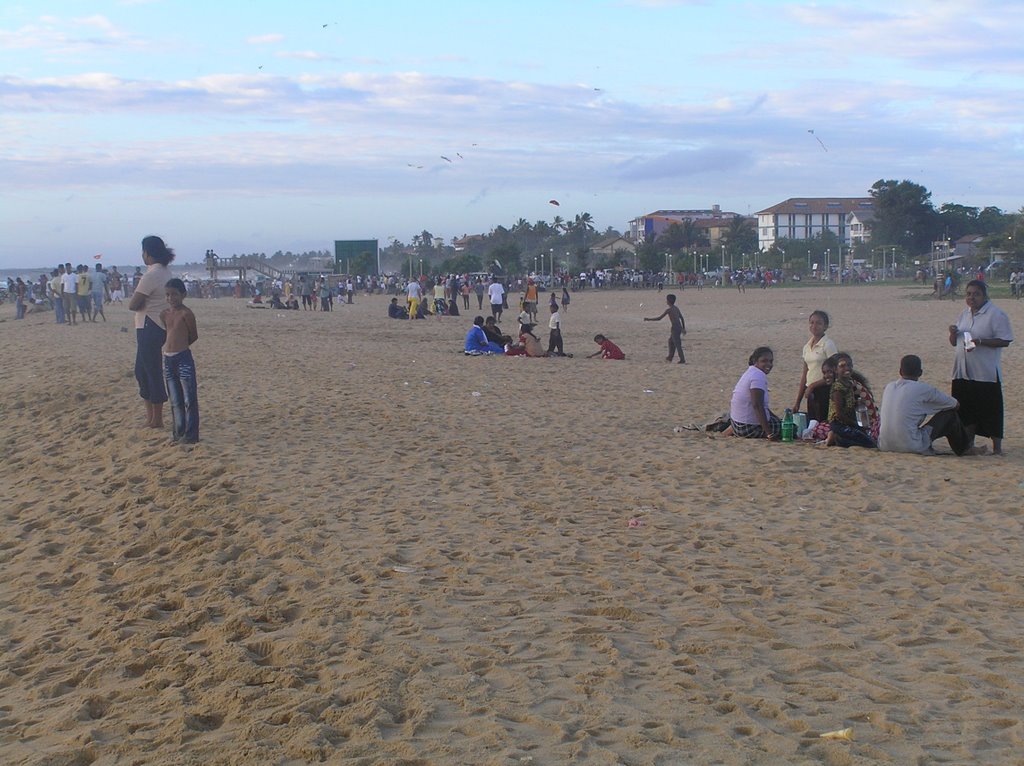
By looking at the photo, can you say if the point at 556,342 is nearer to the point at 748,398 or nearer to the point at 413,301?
the point at 748,398

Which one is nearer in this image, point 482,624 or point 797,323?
point 482,624

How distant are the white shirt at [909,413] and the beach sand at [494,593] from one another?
27 centimetres

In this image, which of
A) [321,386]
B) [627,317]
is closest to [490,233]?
[627,317]

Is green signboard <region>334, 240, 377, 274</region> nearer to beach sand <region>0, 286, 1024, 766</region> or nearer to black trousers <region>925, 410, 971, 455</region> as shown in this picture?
beach sand <region>0, 286, 1024, 766</region>

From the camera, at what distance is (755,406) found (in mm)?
10195

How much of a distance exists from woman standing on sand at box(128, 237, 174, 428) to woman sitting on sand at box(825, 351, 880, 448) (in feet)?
20.5

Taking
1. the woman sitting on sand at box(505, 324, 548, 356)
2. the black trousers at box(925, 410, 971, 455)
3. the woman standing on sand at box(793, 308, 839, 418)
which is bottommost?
the black trousers at box(925, 410, 971, 455)

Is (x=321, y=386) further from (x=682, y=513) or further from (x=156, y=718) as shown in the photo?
(x=156, y=718)

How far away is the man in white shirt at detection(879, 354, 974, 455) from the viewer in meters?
9.26

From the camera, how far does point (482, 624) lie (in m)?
5.02

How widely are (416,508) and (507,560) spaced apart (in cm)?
140

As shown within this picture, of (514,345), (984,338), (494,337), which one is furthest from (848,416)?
(494,337)

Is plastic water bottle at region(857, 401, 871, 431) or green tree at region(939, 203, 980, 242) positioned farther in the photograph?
green tree at region(939, 203, 980, 242)

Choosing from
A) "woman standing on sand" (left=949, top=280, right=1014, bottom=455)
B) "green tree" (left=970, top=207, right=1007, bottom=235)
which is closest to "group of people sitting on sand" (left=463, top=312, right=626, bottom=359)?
"woman standing on sand" (left=949, top=280, right=1014, bottom=455)
